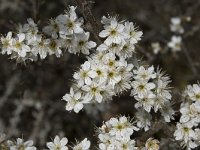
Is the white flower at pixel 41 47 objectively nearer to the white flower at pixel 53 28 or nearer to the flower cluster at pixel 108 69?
the white flower at pixel 53 28

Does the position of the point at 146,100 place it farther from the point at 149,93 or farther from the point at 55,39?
the point at 55,39

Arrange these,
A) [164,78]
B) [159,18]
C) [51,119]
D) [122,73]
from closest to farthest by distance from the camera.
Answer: [122,73]
[164,78]
[51,119]
[159,18]

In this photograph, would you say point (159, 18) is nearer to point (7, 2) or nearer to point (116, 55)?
point (7, 2)

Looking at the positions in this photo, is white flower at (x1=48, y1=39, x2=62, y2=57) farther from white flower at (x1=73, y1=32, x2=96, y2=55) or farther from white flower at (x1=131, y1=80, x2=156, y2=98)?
white flower at (x1=131, y1=80, x2=156, y2=98)

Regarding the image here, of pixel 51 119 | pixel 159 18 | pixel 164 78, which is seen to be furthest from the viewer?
pixel 159 18

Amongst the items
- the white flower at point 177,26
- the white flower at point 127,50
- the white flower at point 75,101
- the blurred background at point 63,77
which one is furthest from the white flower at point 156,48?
the white flower at point 75,101

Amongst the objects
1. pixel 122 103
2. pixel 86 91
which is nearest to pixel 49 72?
pixel 122 103

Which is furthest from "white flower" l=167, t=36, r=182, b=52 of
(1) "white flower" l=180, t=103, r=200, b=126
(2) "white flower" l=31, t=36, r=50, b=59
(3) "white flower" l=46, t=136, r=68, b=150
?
(3) "white flower" l=46, t=136, r=68, b=150
